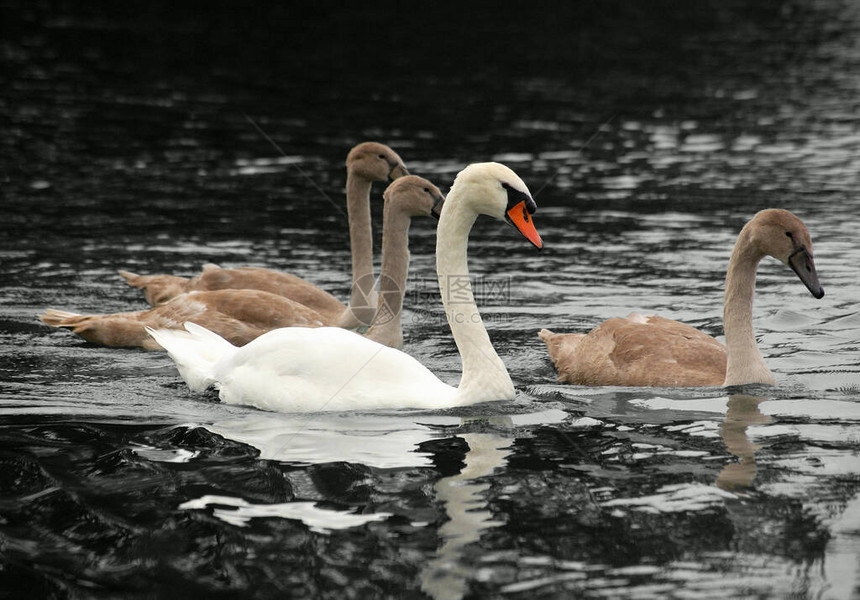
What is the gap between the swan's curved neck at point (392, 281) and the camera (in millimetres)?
10891

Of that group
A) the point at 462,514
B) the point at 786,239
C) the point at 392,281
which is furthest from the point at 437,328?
the point at 462,514

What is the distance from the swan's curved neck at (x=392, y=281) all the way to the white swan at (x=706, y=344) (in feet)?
4.70

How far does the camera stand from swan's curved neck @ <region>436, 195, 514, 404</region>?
28.8 ft

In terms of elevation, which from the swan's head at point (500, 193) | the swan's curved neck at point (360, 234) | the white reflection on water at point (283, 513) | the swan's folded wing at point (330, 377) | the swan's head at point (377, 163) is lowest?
the white reflection on water at point (283, 513)

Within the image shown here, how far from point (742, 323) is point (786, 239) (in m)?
0.71

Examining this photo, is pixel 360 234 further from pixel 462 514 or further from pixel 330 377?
pixel 462 514

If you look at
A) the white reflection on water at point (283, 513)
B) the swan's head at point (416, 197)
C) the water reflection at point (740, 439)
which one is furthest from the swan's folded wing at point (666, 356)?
the white reflection on water at point (283, 513)

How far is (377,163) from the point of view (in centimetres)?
1224

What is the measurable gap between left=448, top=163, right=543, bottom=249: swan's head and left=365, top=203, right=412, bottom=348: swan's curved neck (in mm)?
2189

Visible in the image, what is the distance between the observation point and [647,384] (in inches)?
387

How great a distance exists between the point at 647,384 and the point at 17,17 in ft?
105

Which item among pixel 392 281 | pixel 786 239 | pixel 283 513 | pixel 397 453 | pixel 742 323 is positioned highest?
pixel 786 239

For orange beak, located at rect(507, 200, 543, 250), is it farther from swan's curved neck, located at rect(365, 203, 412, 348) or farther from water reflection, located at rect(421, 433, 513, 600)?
swan's curved neck, located at rect(365, 203, 412, 348)

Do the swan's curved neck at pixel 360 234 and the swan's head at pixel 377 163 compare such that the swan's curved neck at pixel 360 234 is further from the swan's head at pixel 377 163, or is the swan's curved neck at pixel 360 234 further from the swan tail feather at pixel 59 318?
the swan tail feather at pixel 59 318
